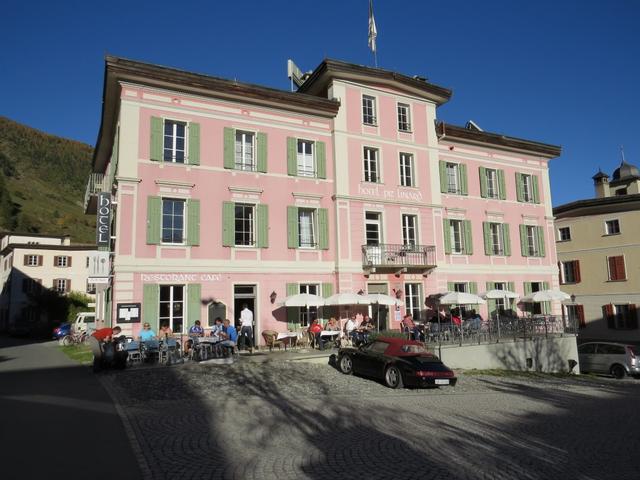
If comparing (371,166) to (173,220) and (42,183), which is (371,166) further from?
(42,183)

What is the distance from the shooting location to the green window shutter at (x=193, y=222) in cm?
1895

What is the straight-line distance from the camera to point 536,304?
27.1 metres

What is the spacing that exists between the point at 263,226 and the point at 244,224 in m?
0.79

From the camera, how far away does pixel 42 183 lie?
104688mm

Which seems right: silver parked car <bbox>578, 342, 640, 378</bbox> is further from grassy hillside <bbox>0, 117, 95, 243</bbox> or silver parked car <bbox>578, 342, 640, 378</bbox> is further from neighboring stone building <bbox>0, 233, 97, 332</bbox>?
grassy hillside <bbox>0, 117, 95, 243</bbox>

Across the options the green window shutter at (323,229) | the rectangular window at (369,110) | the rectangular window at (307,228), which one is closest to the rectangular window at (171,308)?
the rectangular window at (307,228)

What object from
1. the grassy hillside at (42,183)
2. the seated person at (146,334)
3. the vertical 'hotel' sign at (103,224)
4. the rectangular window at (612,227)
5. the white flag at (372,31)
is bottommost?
the seated person at (146,334)

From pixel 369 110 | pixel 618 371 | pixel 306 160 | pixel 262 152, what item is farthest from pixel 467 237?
pixel 262 152

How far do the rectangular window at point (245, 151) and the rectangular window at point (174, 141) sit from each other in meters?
2.22

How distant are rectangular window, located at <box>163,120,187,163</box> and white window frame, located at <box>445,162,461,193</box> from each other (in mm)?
13580

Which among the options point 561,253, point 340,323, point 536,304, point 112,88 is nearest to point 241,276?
point 340,323

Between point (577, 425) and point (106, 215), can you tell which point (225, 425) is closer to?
point (577, 425)

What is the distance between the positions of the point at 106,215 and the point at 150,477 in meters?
14.7

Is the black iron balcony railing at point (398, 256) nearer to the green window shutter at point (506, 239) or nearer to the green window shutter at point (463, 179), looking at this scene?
the green window shutter at point (463, 179)
